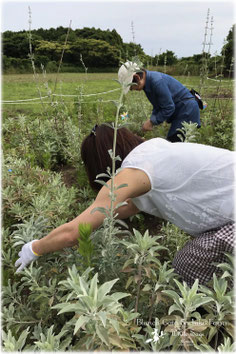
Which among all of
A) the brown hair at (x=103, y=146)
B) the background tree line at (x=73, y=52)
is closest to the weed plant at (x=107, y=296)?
the brown hair at (x=103, y=146)

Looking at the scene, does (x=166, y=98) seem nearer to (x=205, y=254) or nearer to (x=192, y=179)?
(x=192, y=179)

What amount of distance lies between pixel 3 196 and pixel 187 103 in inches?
96.0

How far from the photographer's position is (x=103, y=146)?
1672 mm

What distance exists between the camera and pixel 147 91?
3.45 m

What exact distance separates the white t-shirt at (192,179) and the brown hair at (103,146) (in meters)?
0.16

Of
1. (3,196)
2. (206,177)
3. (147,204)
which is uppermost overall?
(206,177)

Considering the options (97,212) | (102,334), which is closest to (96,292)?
(102,334)

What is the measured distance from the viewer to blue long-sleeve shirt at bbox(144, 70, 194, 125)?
10.8 feet

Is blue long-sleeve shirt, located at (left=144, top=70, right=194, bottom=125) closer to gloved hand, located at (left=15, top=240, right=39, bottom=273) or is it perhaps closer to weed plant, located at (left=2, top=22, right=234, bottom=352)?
weed plant, located at (left=2, top=22, right=234, bottom=352)

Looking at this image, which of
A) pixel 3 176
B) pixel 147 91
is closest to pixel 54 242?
pixel 3 176

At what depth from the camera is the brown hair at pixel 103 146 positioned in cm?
167

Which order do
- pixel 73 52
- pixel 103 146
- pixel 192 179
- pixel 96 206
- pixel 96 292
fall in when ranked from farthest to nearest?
1. pixel 73 52
2. pixel 103 146
3. pixel 192 179
4. pixel 96 206
5. pixel 96 292

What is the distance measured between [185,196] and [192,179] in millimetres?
104

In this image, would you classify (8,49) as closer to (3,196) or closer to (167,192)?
(3,196)
